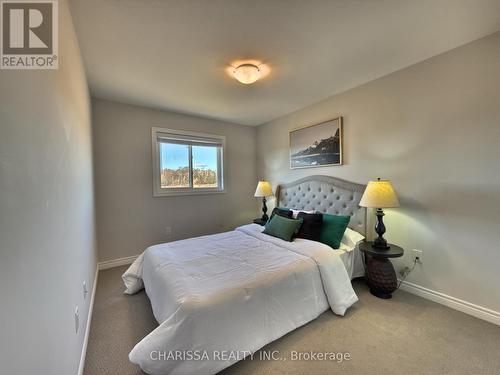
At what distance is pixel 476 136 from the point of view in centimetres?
198

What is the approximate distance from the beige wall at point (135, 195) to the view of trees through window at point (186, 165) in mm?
247

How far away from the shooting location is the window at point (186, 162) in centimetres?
367

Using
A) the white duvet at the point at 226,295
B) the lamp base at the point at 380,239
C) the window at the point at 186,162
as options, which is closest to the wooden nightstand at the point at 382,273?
the lamp base at the point at 380,239

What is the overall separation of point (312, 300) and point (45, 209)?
205 centimetres

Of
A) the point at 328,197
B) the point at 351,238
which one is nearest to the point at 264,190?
the point at 328,197

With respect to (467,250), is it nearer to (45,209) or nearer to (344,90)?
(344,90)

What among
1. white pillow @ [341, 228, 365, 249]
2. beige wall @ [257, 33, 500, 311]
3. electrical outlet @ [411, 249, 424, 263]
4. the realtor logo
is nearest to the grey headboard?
white pillow @ [341, 228, 365, 249]

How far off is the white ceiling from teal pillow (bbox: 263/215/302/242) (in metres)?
1.80

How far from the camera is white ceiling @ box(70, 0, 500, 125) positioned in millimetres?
1567

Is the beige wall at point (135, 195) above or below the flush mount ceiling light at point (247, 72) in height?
below

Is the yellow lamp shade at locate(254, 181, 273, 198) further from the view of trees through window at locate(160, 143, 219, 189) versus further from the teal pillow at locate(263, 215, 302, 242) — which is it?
the teal pillow at locate(263, 215, 302, 242)

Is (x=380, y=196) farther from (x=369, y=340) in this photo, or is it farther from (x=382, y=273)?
(x=369, y=340)

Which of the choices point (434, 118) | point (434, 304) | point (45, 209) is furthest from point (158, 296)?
point (434, 118)

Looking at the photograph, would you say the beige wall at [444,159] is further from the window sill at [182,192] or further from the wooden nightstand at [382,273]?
the window sill at [182,192]
